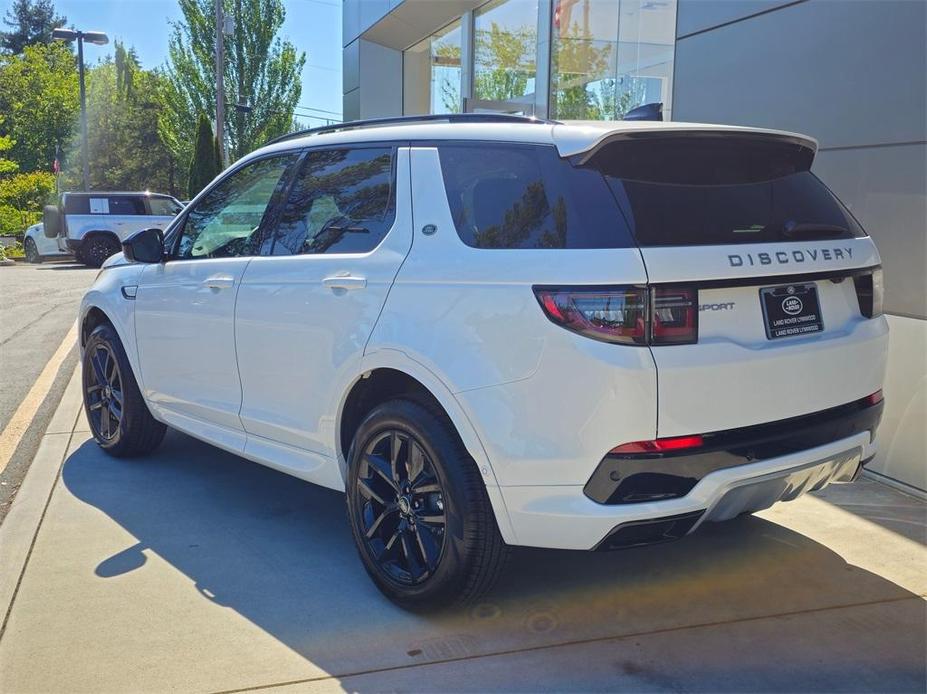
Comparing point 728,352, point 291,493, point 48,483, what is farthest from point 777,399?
point 48,483

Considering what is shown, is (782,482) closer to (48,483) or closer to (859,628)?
(859,628)

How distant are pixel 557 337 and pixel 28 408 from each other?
5.52m

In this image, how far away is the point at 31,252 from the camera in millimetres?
24734

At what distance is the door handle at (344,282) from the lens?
3527 millimetres

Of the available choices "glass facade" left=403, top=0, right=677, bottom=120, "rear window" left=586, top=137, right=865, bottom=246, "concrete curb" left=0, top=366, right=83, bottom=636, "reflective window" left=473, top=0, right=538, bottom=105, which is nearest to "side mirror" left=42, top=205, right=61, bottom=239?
"glass facade" left=403, top=0, right=677, bottom=120

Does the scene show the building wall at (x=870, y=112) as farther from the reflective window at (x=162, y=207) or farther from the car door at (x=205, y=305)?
the reflective window at (x=162, y=207)

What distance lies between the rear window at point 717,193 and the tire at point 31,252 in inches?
948

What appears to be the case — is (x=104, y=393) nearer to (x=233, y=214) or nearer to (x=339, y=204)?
(x=233, y=214)

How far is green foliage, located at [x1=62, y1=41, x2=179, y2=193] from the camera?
49656mm

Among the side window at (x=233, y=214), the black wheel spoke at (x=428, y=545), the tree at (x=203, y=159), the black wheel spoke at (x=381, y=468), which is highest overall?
the tree at (x=203, y=159)

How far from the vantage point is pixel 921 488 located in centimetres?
495

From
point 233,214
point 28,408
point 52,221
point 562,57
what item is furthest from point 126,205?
point 233,214

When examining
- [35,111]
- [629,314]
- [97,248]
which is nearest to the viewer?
[629,314]

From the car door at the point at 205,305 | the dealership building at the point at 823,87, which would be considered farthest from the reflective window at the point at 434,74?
the car door at the point at 205,305
